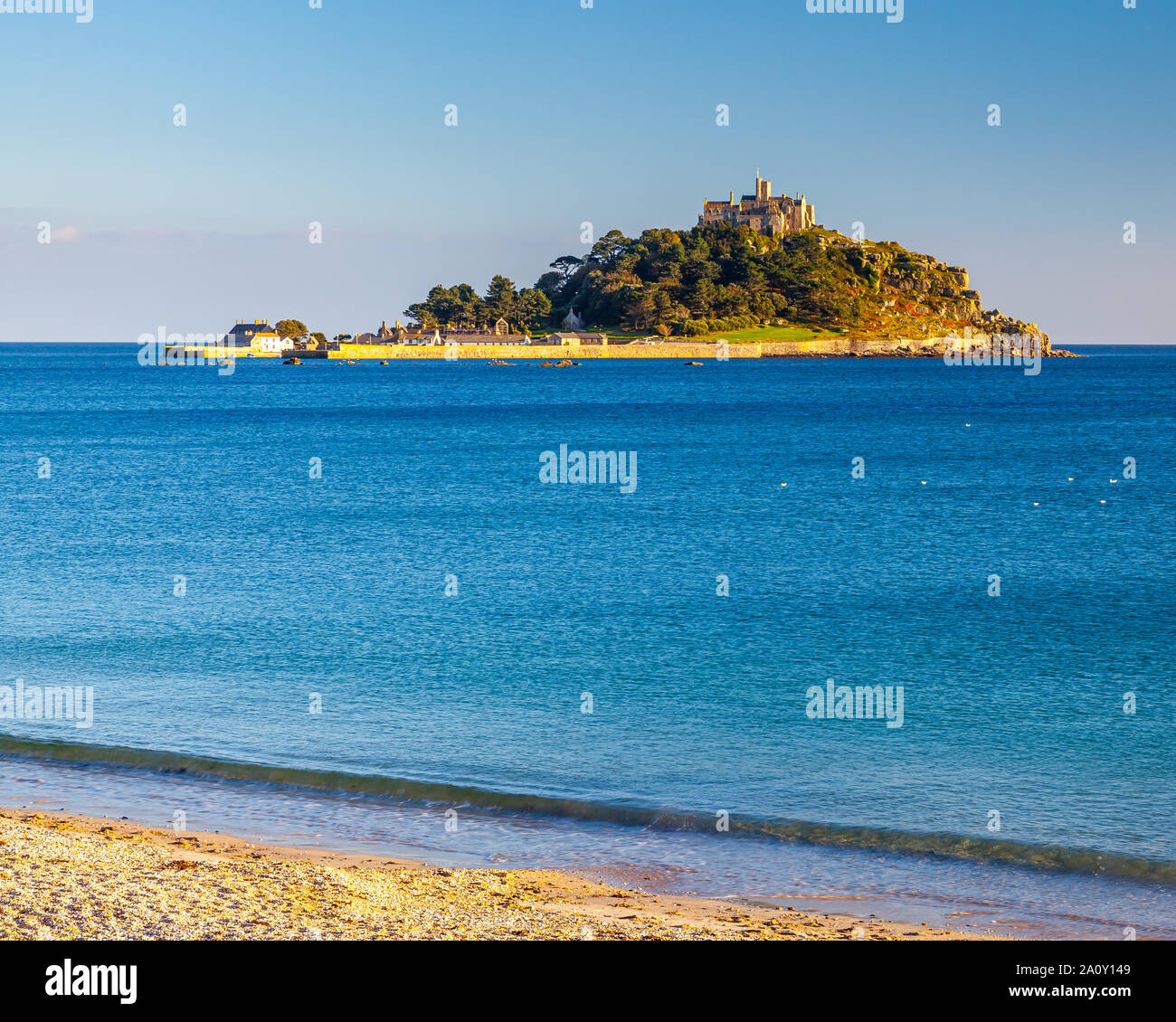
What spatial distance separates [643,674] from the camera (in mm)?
21516

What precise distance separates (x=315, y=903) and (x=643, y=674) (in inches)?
470

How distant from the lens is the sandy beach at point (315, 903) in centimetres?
924

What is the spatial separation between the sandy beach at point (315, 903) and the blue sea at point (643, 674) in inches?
29.8

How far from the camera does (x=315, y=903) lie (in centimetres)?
1005

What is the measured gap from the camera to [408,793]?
593 inches

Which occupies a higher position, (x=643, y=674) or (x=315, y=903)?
(x=315, y=903)

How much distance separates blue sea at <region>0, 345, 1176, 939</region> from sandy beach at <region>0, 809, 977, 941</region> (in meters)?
0.76

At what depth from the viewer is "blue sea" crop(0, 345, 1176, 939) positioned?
43.6 feet

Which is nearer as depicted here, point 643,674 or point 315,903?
point 315,903

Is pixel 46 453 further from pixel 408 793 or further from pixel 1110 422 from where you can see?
pixel 1110 422

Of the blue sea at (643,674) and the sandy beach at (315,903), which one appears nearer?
the sandy beach at (315,903)
